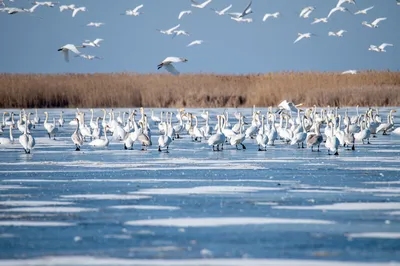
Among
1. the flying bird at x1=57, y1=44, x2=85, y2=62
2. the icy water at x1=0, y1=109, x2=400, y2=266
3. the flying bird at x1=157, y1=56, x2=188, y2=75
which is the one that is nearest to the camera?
the icy water at x1=0, y1=109, x2=400, y2=266

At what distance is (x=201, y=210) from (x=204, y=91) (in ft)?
90.1

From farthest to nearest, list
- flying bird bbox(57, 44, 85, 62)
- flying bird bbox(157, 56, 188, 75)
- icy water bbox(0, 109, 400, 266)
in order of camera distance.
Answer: flying bird bbox(57, 44, 85, 62), flying bird bbox(157, 56, 188, 75), icy water bbox(0, 109, 400, 266)

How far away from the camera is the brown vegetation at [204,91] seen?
33625 millimetres

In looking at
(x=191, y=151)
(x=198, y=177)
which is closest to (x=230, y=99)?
(x=191, y=151)

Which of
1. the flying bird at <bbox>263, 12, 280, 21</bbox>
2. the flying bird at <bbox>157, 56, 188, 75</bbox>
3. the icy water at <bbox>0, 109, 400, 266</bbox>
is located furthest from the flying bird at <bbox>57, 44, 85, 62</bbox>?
the flying bird at <bbox>263, 12, 280, 21</bbox>

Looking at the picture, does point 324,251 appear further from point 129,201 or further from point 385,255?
point 129,201

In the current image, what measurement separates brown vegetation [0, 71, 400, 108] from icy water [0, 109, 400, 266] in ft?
63.0

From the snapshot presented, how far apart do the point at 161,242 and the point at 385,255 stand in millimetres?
1722

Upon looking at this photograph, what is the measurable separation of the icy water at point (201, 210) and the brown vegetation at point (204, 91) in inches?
756

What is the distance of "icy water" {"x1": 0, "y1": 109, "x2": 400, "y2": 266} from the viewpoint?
6.52 metres

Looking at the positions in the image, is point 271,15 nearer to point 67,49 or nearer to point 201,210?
point 67,49

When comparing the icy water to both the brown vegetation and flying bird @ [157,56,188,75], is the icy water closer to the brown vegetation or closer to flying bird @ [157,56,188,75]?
flying bird @ [157,56,188,75]

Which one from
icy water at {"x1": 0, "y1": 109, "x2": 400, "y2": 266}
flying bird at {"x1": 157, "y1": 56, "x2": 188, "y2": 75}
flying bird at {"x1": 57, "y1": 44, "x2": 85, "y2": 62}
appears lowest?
icy water at {"x1": 0, "y1": 109, "x2": 400, "y2": 266}

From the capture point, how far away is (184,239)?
7.02 m
